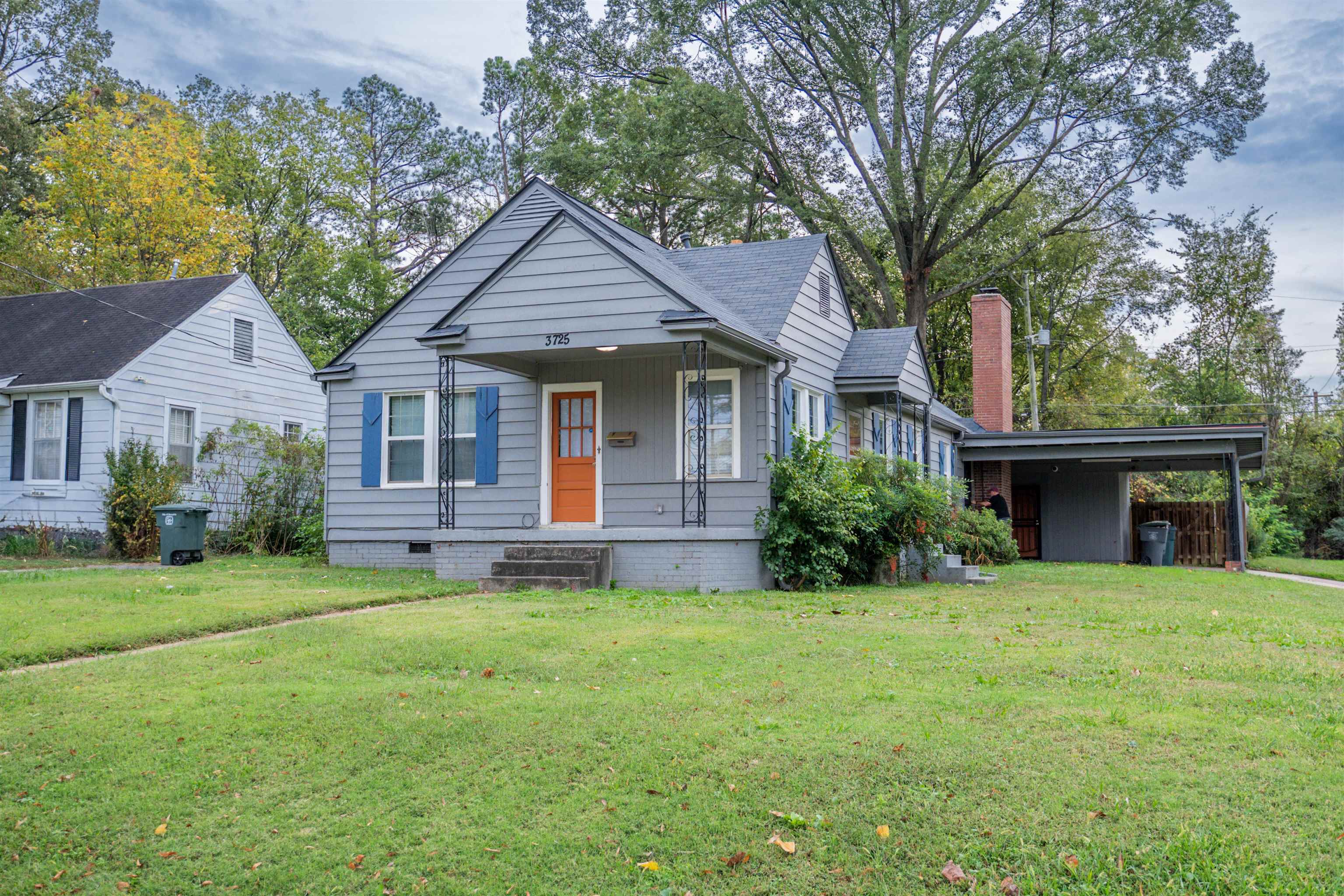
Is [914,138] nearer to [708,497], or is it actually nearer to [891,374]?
[891,374]

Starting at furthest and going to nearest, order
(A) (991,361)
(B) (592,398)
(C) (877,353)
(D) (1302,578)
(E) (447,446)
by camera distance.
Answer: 1. (A) (991,361)
2. (D) (1302,578)
3. (C) (877,353)
4. (E) (447,446)
5. (B) (592,398)

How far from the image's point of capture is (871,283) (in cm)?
3634

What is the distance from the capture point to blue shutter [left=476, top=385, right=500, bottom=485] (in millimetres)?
14430

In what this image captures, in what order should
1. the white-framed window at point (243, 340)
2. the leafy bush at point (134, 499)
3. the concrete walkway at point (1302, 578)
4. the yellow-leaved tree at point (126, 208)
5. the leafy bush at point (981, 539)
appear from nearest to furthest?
1. the leafy bush at point (981, 539)
2. the concrete walkway at point (1302, 578)
3. the leafy bush at point (134, 499)
4. the white-framed window at point (243, 340)
5. the yellow-leaved tree at point (126, 208)

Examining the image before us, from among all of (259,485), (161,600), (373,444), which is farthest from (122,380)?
(161,600)

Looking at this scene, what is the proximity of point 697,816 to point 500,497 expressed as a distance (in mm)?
10454

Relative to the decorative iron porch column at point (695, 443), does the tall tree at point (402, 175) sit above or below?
above

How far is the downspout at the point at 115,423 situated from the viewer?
726 inches

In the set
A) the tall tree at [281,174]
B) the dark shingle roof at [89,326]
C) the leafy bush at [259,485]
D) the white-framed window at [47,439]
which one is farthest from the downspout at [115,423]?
the tall tree at [281,174]

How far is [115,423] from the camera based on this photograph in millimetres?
18547

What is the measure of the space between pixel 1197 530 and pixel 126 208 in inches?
1121

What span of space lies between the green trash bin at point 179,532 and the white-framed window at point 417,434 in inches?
128

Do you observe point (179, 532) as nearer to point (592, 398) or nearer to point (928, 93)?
point (592, 398)

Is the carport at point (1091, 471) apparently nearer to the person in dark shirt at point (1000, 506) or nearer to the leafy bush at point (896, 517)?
the person in dark shirt at point (1000, 506)
